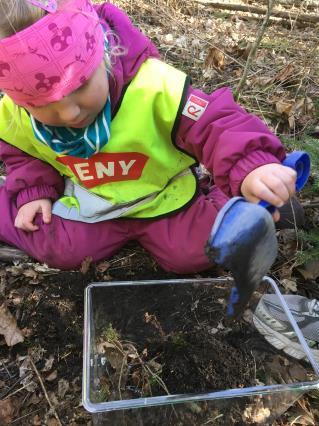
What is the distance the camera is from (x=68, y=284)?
1939 millimetres

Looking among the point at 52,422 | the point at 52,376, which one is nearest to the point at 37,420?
the point at 52,422

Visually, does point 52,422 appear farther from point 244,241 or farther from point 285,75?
point 285,75

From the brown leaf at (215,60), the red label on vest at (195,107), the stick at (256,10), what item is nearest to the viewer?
the red label on vest at (195,107)

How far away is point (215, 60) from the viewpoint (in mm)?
3260

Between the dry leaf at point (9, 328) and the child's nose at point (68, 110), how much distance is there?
2.83 feet

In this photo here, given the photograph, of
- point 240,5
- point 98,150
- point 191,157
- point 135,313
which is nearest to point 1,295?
point 135,313

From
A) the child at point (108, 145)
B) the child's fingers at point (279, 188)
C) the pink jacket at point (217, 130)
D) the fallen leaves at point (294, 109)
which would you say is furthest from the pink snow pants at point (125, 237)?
the fallen leaves at point (294, 109)

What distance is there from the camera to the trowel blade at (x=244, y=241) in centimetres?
112

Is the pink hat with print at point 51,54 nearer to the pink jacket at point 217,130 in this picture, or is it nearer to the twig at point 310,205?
the pink jacket at point 217,130

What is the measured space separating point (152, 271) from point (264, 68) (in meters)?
2.02

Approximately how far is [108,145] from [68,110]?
35 cm

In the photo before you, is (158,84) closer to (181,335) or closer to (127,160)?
(127,160)

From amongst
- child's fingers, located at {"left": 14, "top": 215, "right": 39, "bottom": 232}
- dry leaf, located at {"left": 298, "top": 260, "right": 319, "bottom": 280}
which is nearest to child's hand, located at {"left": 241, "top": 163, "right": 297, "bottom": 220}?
dry leaf, located at {"left": 298, "top": 260, "right": 319, "bottom": 280}

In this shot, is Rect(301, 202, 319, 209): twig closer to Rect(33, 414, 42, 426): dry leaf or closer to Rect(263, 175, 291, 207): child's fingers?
Rect(263, 175, 291, 207): child's fingers
